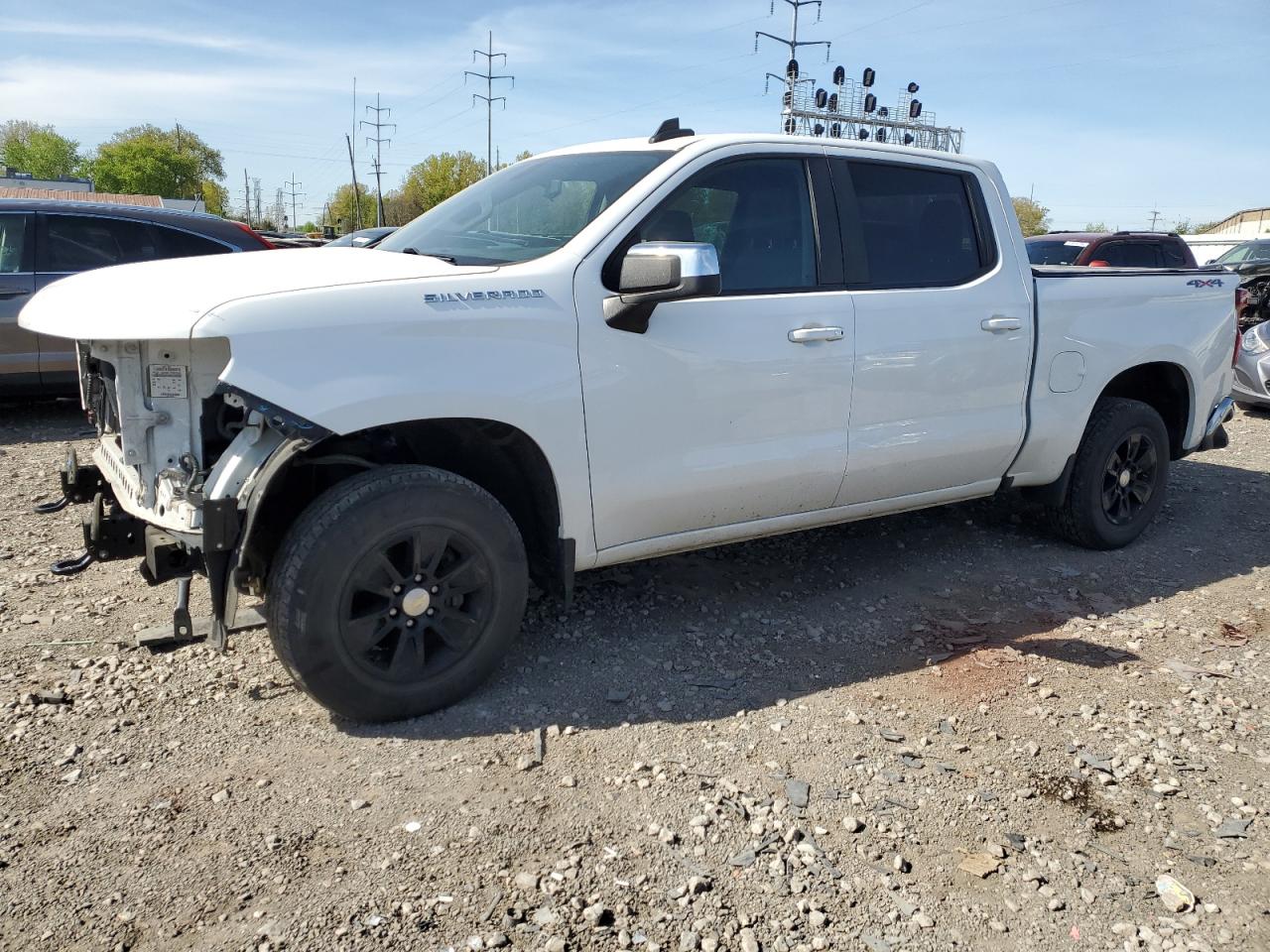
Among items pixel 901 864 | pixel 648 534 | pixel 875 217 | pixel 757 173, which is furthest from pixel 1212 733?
pixel 757 173

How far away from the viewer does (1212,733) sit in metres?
3.51

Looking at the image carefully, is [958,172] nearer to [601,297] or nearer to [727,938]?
[601,297]

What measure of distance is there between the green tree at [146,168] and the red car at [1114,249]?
93586 millimetres

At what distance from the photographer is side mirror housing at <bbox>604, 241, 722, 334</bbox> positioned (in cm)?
323

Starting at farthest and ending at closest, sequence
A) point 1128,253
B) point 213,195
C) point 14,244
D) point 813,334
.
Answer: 1. point 213,195
2. point 1128,253
3. point 14,244
4. point 813,334

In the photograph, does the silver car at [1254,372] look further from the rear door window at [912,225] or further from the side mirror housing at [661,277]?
the side mirror housing at [661,277]

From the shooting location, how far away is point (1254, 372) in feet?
32.8

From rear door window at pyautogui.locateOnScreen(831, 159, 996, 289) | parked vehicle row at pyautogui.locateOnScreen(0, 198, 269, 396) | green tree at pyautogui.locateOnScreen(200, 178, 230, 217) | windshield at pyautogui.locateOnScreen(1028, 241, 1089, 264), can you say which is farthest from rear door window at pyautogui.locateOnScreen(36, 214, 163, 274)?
green tree at pyautogui.locateOnScreen(200, 178, 230, 217)

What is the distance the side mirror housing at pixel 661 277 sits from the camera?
3.23m

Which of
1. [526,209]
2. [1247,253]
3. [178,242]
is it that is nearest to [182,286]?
Result: [526,209]

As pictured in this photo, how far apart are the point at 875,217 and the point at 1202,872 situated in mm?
2742

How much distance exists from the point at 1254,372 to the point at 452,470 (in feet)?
30.7

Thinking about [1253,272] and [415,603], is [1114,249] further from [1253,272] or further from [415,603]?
[415,603]

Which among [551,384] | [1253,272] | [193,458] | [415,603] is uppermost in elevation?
[1253,272]
